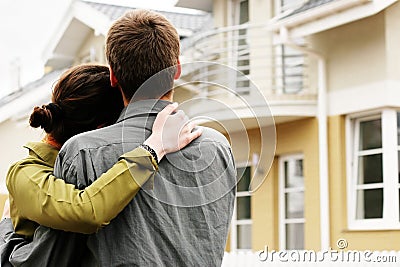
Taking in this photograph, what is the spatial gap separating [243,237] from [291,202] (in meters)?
1.47

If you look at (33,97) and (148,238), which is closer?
(148,238)

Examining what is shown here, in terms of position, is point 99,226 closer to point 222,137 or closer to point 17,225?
point 17,225

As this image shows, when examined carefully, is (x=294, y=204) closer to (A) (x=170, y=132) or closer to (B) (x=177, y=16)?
(B) (x=177, y=16)

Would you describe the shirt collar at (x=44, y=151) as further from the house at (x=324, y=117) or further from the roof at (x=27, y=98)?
the roof at (x=27, y=98)

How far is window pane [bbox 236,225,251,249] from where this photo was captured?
14.0 metres

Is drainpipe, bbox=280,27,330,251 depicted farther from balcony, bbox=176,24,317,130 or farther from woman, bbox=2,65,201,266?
woman, bbox=2,65,201,266

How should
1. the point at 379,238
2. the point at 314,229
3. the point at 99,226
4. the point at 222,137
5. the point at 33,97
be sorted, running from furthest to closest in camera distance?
the point at 33,97, the point at 314,229, the point at 379,238, the point at 222,137, the point at 99,226

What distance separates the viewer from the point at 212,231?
2.20 meters

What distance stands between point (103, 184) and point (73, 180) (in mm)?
115

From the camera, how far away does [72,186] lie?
2.03 meters

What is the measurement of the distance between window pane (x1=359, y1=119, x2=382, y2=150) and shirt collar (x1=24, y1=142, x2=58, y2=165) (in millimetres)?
9475

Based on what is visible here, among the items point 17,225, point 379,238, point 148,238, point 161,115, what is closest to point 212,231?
point 148,238

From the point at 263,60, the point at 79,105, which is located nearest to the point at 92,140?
the point at 79,105

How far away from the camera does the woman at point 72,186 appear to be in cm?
198
